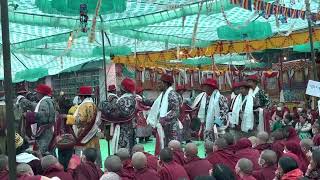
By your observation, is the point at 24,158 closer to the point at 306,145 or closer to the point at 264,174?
the point at 264,174

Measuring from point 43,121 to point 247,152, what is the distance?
144 inches

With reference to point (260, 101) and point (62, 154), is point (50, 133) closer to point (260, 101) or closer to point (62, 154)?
point (62, 154)

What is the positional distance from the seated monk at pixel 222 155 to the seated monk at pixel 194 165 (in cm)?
28

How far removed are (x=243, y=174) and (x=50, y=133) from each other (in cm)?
456

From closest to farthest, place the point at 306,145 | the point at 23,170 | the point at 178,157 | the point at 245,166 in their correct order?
the point at 23,170
the point at 245,166
the point at 178,157
the point at 306,145

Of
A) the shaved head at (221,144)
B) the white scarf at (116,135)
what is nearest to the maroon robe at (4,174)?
the shaved head at (221,144)

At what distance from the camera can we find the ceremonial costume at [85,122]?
7.96m

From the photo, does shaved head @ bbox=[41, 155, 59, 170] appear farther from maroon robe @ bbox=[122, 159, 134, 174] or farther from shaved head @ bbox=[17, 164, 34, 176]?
maroon robe @ bbox=[122, 159, 134, 174]

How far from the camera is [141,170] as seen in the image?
538cm

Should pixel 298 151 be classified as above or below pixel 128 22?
below

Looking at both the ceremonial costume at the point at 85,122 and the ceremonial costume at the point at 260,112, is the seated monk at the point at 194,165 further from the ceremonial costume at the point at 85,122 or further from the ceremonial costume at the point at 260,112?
the ceremonial costume at the point at 260,112

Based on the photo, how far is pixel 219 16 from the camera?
39.9 ft

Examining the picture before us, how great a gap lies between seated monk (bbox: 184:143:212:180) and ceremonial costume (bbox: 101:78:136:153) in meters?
2.38

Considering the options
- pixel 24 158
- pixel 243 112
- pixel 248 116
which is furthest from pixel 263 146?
pixel 24 158
